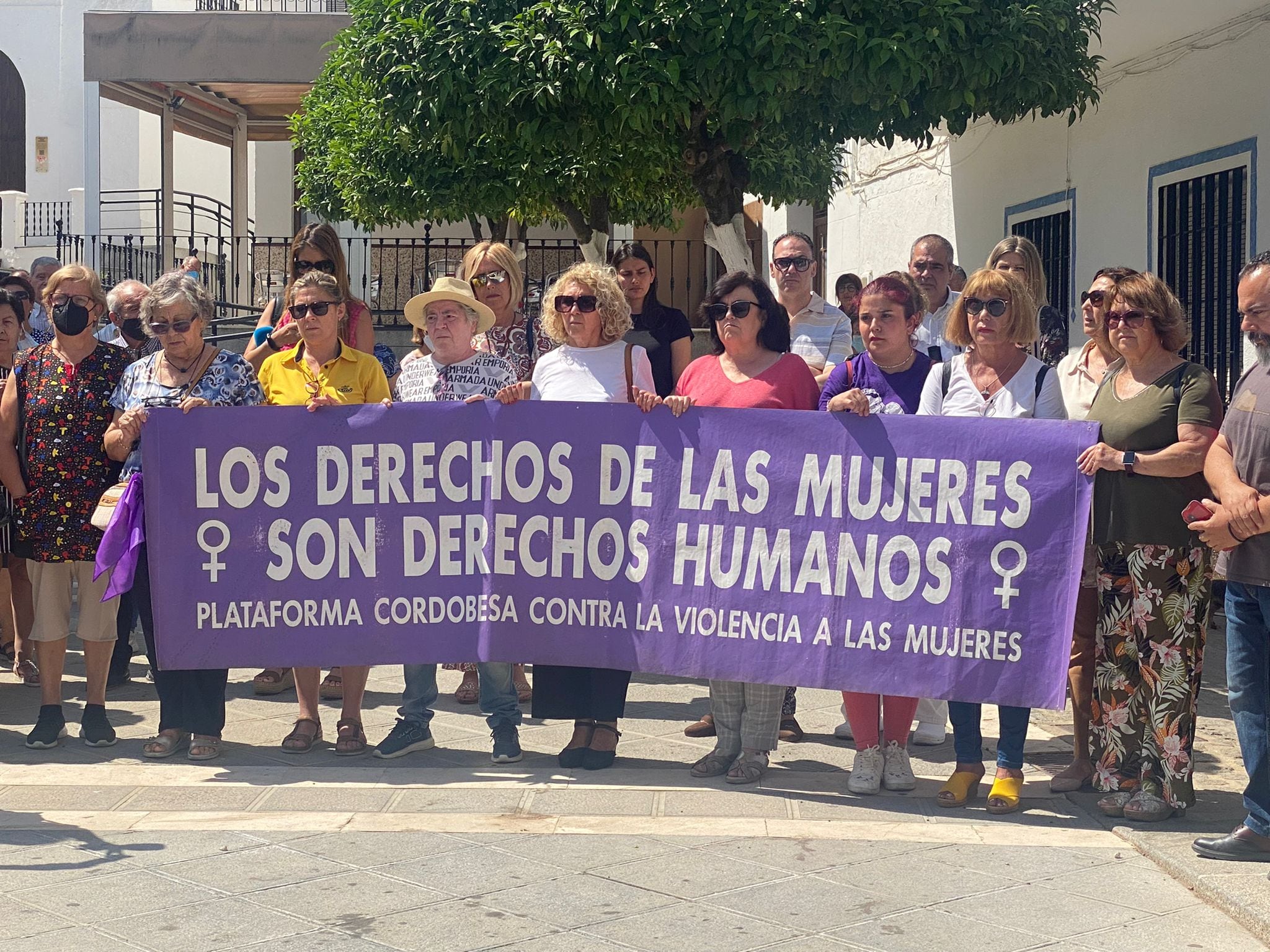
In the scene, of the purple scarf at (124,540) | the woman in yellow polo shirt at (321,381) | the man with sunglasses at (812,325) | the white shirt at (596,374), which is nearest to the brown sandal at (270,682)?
the woman in yellow polo shirt at (321,381)

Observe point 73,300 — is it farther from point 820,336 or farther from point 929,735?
point 929,735

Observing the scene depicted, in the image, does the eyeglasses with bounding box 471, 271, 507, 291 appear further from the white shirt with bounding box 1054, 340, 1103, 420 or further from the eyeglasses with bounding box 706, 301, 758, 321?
the white shirt with bounding box 1054, 340, 1103, 420

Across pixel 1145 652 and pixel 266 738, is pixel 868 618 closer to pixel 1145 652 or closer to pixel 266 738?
pixel 1145 652

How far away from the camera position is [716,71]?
28.1 ft

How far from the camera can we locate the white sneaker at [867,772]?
236 inches

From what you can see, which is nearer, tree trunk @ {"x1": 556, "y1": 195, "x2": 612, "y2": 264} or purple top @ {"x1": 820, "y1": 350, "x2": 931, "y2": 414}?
purple top @ {"x1": 820, "y1": 350, "x2": 931, "y2": 414}

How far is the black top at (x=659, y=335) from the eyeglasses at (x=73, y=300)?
2.39 metres

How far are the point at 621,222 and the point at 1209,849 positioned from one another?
45.3 feet

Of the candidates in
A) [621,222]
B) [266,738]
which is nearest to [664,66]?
[266,738]

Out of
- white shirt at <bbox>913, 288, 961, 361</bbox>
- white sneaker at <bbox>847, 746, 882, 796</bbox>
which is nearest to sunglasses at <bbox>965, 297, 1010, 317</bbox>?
white shirt at <bbox>913, 288, 961, 361</bbox>

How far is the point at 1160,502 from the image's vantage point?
561cm

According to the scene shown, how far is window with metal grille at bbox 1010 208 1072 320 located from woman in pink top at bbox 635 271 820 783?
23.7ft

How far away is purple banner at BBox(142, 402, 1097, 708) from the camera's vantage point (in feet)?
19.0

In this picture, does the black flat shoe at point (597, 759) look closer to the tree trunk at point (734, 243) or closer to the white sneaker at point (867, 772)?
the white sneaker at point (867, 772)
